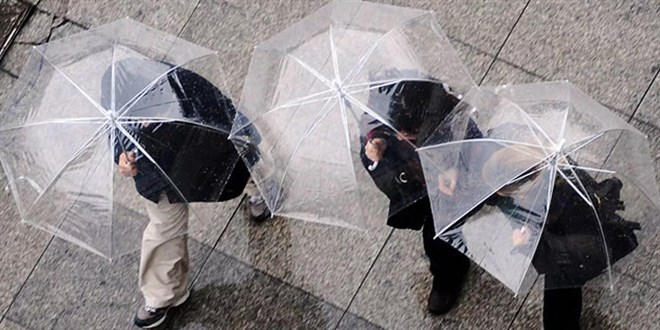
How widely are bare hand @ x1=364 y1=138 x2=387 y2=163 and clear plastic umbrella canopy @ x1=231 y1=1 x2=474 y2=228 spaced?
1.2 inches

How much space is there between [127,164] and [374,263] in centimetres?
165

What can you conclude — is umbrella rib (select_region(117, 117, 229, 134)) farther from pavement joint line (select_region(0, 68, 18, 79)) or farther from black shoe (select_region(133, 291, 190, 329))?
pavement joint line (select_region(0, 68, 18, 79))

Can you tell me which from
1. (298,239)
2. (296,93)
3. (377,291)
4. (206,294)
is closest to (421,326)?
(377,291)

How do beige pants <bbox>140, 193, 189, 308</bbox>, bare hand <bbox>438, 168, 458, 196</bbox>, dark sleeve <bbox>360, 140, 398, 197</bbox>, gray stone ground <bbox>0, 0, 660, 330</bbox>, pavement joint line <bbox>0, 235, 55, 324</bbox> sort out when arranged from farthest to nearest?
pavement joint line <bbox>0, 235, 55, 324</bbox>, gray stone ground <bbox>0, 0, 660, 330</bbox>, beige pants <bbox>140, 193, 189, 308</bbox>, dark sleeve <bbox>360, 140, 398, 197</bbox>, bare hand <bbox>438, 168, 458, 196</bbox>

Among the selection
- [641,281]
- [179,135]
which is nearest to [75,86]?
[179,135]

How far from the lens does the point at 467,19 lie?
6059 mm

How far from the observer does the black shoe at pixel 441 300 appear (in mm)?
5504

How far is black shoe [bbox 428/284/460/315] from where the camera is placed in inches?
217

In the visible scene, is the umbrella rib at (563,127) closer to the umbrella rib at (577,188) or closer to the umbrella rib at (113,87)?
the umbrella rib at (577,188)

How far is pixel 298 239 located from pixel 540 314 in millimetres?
1392

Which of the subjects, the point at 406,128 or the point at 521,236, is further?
the point at 406,128

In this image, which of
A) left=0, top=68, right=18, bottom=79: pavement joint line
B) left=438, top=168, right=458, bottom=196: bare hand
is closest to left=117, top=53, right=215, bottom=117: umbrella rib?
left=438, top=168, right=458, bottom=196: bare hand

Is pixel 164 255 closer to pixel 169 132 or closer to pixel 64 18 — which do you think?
pixel 169 132

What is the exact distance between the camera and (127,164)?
4672mm
